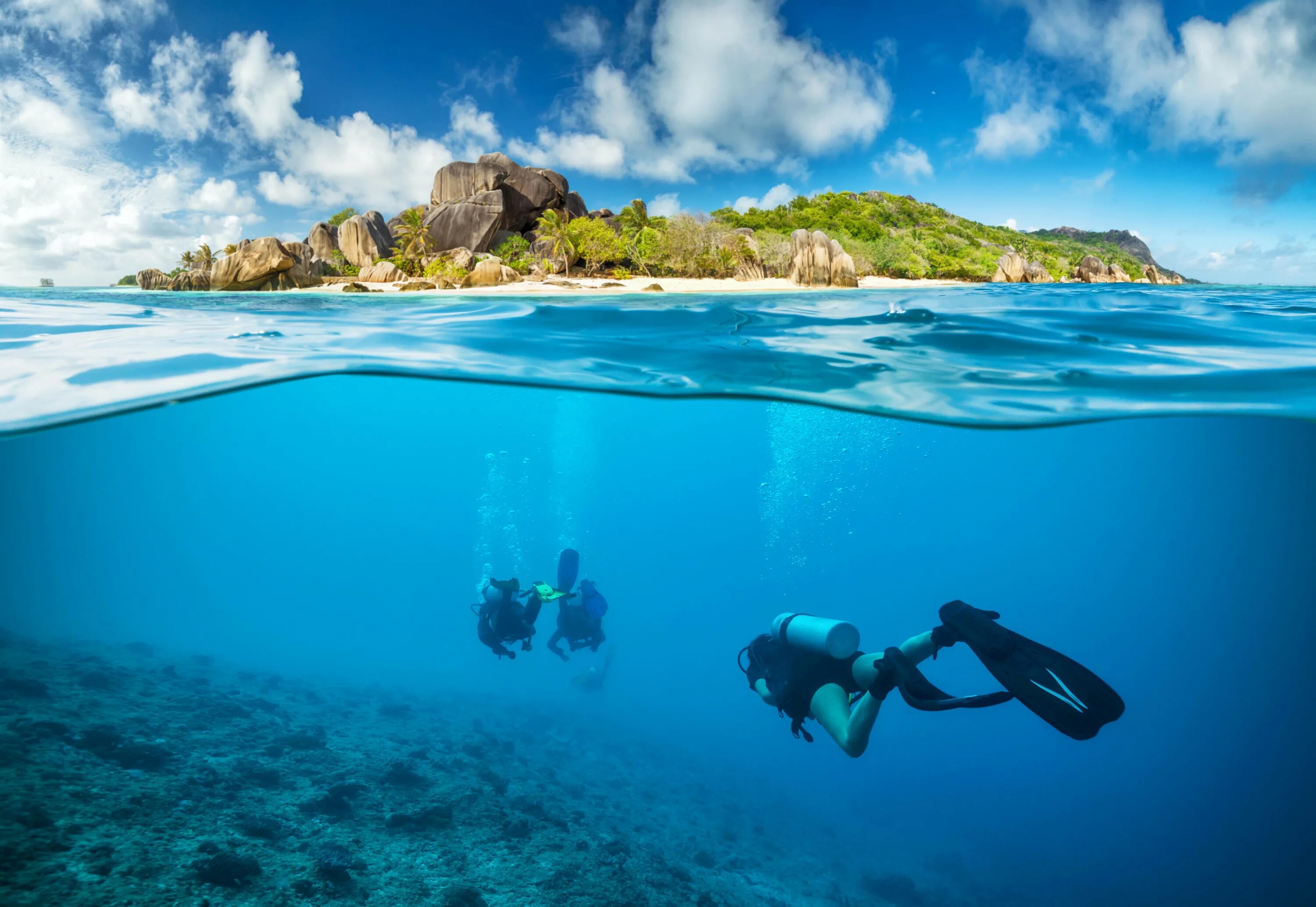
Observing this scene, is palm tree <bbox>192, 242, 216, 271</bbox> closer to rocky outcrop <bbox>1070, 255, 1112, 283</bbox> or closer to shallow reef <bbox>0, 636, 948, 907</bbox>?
shallow reef <bbox>0, 636, 948, 907</bbox>

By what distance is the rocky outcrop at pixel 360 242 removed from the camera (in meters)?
46.3

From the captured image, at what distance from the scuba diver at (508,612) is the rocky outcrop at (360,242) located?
148ft

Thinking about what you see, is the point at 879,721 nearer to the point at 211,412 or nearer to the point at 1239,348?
the point at 1239,348

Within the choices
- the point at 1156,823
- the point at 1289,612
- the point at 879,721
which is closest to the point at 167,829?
the point at 1156,823

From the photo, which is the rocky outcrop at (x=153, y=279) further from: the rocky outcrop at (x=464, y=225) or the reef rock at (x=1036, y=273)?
the reef rock at (x=1036, y=273)

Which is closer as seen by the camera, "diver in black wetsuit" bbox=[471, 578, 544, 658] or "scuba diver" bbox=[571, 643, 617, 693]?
"diver in black wetsuit" bbox=[471, 578, 544, 658]

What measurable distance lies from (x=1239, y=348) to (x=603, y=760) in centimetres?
1358

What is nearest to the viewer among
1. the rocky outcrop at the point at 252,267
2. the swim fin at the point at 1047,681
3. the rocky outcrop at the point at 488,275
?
the swim fin at the point at 1047,681

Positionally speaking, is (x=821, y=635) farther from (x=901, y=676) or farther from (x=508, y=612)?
(x=508, y=612)

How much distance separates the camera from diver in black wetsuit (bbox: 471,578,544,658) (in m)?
9.62

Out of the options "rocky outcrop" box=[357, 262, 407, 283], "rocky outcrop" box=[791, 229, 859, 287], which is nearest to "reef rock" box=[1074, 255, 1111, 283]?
"rocky outcrop" box=[791, 229, 859, 287]

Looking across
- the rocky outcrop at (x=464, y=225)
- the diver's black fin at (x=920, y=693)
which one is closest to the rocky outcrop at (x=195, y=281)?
the rocky outcrop at (x=464, y=225)

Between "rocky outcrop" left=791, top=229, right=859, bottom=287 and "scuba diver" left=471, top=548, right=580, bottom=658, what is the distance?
26.7 meters

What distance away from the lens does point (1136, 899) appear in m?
11.4
